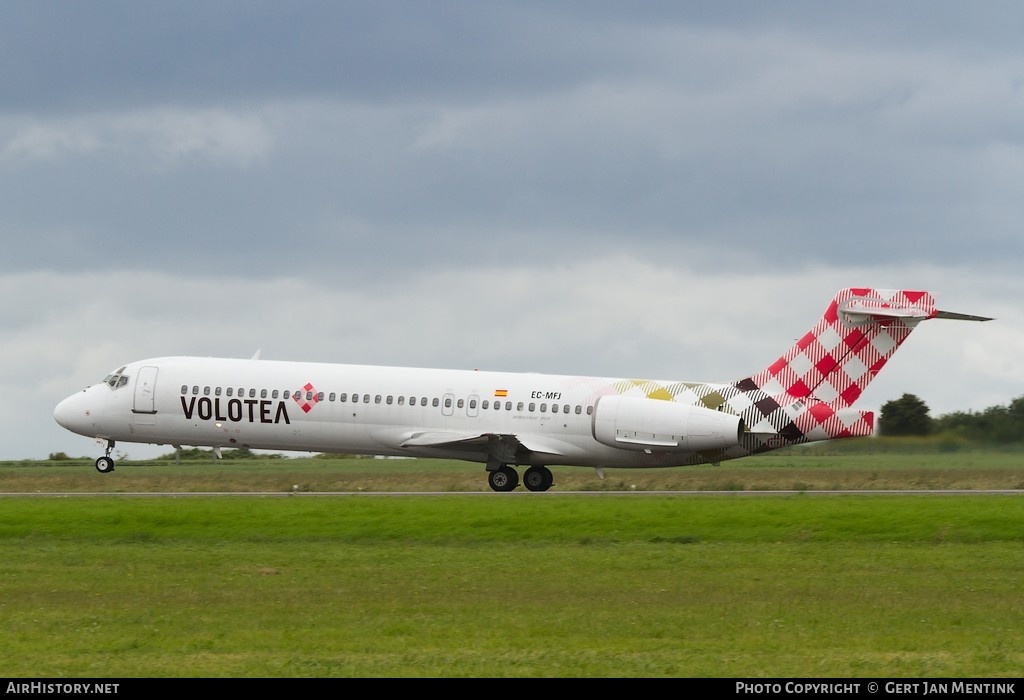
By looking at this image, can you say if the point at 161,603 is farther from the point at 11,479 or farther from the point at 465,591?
the point at 11,479

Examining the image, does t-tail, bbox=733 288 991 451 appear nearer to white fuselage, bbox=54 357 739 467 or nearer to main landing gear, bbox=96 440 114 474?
white fuselage, bbox=54 357 739 467

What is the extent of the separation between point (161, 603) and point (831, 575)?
33.8 feet

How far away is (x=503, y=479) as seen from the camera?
4281 cm

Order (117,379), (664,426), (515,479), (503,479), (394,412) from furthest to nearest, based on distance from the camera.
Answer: (117,379)
(394,412)
(515,479)
(503,479)
(664,426)

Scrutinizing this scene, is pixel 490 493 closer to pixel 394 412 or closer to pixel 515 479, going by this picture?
pixel 515 479

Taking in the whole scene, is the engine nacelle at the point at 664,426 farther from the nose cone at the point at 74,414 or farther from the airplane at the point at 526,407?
A: the nose cone at the point at 74,414

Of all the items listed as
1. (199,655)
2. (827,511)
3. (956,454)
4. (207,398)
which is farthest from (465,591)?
(956,454)

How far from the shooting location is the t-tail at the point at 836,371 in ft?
137

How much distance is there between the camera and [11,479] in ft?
155

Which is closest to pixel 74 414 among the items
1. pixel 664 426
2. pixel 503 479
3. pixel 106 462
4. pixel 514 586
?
pixel 106 462

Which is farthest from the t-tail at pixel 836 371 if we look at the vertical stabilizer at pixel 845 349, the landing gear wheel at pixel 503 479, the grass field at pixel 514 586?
the landing gear wheel at pixel 503 479

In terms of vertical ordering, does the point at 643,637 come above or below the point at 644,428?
below

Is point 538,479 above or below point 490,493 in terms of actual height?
above

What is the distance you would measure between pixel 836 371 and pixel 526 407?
963 cm
